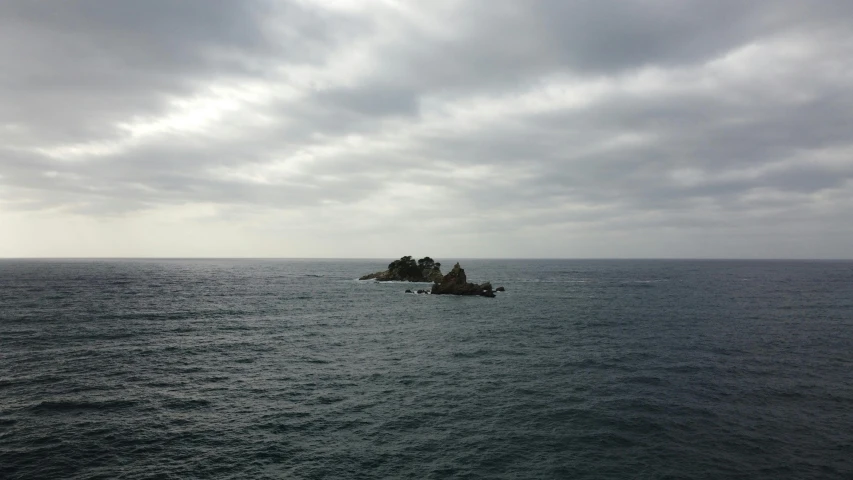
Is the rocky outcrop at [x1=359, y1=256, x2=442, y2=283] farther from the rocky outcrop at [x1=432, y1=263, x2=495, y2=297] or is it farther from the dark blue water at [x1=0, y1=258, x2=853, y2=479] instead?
the dark blue water at [x1=0, y1=258, x2=853, y2=479]

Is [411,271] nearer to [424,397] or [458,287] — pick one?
[458,287]

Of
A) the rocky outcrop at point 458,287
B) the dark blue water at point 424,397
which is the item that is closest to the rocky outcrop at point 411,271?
the rocky outcrop at point 458,287

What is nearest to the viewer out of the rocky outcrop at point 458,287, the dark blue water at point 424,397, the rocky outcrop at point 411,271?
the dark blue water at point 424,397

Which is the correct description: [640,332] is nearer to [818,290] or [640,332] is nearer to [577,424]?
[577,424]

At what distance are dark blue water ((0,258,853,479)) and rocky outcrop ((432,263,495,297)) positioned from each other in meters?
41.1

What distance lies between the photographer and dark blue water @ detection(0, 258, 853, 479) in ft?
84.5

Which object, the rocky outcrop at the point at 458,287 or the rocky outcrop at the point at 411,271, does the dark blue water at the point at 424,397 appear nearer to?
the rocky outcrop at the point at 458,287

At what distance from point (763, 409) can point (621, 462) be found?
53.5 ft

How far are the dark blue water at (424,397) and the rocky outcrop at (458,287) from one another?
41.1 metres

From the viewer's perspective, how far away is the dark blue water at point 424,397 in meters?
25.8

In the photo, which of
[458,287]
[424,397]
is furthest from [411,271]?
[424,397]

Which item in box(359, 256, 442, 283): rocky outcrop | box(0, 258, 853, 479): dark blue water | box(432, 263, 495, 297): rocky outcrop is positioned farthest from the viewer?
box(359, 256, 442, 283): rocky outcrop

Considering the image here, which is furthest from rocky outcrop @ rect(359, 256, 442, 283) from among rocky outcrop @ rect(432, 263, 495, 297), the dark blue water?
the dark blue water

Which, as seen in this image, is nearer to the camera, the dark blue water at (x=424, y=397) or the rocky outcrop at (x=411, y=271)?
the dark blue water at (x=424, y=397)
